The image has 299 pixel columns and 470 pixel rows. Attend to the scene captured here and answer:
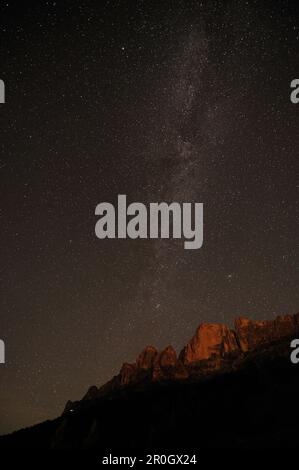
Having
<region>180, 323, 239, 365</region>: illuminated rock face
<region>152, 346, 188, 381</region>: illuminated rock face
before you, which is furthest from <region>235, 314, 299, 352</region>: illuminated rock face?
<region>152, 346, 188, 381</region>: illuminated rock face

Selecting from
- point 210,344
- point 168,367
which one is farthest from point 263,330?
point 168,367

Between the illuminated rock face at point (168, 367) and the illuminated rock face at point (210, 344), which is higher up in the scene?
the illuminated rock face at point (210, 344)

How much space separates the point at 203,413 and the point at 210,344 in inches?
2210

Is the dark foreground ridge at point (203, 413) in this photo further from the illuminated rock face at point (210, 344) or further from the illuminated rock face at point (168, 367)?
the illuminated rock face at point (210, 344)

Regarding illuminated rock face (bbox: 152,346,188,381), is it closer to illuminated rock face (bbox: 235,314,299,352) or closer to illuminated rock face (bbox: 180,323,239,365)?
illuminated rock face (bbox: 180,323,239,365)

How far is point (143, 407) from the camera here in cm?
9581

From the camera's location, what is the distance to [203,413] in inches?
3211

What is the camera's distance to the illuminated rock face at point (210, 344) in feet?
442

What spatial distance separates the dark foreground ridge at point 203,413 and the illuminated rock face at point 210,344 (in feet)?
4.91

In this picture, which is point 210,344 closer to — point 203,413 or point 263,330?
point 263,330

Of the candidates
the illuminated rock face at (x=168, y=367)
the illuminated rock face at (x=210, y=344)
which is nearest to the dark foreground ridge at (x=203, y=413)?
the illuminated rock face at (x=168, y=367)

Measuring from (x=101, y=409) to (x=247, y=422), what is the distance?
42993mm

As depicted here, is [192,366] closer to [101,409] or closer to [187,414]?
[101,409]
